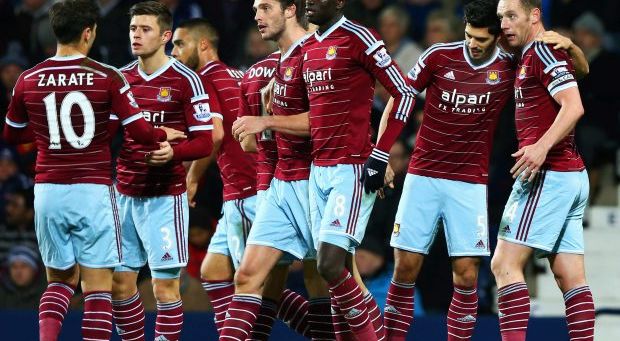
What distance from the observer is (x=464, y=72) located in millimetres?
7289

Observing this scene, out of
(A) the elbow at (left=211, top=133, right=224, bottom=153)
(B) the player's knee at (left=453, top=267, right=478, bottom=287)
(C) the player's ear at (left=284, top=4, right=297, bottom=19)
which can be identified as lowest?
(B) the player's knee at (left=453, top=267, right=478, bottom=287)

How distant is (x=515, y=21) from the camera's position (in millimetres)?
6859

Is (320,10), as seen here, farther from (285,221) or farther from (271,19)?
(285,221)

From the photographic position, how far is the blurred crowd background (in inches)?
400

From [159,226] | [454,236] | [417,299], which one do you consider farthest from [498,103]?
[417,299]

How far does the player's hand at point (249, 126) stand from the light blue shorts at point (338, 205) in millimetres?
353

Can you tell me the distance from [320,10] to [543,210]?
156 cm

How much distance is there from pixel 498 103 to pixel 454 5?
4.59 meters

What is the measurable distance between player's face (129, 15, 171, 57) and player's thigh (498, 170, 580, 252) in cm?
227

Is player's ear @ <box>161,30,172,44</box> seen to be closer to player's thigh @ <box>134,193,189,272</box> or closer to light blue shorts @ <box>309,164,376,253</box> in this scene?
player's thigh @ <box>134,193,189,272</box>

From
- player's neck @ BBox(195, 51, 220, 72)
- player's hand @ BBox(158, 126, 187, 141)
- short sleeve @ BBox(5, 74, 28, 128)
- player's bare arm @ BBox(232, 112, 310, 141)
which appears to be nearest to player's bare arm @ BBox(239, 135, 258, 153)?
player's hand @ BBox(158, 126, 187, 141)

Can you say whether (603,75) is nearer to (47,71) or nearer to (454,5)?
(454,5)

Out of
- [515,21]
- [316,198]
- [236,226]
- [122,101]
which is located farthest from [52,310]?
[515,21]

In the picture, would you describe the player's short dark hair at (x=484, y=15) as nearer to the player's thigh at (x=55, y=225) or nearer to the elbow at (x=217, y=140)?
the elbow at (x=217, y=140)
